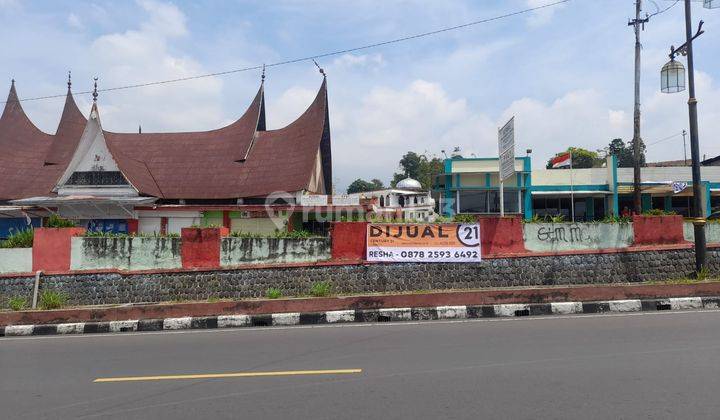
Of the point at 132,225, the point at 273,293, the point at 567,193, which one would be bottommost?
the point at 273,293

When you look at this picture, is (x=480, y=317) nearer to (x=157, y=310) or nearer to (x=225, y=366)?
(x=225, y=366)

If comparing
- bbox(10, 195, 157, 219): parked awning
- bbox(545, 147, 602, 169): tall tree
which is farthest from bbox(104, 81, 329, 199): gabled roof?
bbox(545, 147, 602, 169): tall tree

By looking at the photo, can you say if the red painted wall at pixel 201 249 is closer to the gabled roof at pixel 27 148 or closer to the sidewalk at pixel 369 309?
the sidewalk at pixel 369 309

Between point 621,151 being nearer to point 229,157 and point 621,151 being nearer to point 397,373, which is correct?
point 229,157

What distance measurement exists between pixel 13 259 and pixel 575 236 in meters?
13.4

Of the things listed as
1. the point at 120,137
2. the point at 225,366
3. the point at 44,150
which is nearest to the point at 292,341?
the point at 225,366

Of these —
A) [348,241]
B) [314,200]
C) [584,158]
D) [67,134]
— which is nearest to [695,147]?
[348,241]

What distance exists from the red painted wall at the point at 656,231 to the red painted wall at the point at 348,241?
6.34 meters

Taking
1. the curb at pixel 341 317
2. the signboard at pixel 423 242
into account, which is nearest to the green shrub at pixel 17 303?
the curb at pixel 341 317

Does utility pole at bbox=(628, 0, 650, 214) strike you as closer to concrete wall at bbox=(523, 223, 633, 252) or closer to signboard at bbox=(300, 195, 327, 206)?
concrete wall at bbox=(523, 223, 633, 252)

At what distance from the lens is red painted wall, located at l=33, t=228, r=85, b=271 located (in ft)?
40.6

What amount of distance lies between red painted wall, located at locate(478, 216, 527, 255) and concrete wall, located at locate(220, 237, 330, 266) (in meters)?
Answer: 4.05

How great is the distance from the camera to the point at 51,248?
1242 centimetres

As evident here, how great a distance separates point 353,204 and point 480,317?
10.6m
